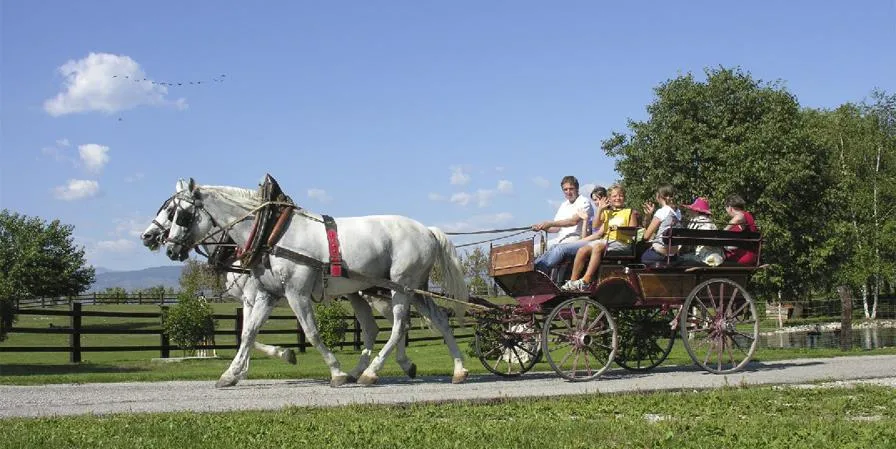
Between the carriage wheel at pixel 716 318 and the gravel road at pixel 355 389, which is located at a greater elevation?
the carriage wheel at pixel 716 318

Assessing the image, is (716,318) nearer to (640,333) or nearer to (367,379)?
(640,333)

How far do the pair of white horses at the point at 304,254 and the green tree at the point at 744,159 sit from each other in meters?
24.0

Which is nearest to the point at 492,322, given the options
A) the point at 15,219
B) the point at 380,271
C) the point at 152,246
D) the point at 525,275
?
the point at 525,275

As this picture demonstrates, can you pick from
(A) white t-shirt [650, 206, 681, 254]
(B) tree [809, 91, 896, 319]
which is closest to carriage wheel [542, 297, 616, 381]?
(A) white t-shirt [650, 206, 681, 254]

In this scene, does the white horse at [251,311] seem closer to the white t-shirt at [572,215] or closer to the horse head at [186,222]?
the horse head at [186,222]

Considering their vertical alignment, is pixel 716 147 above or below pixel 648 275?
above

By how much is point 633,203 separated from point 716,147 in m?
3.90

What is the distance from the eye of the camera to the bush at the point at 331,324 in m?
25.7

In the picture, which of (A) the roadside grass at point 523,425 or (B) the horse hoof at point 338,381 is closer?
(A) the roadside grass at point 523,425

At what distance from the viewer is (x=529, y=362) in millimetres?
13312

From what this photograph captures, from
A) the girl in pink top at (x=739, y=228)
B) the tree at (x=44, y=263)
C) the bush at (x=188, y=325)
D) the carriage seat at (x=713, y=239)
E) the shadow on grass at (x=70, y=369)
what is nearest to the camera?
the carriage seat at (x=713, y=239)

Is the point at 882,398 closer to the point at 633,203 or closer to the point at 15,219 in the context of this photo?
the point at 633,203

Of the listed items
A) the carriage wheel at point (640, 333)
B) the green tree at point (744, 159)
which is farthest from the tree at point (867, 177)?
the carriage wheel at point (640, 333)

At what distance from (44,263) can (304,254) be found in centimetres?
5852
